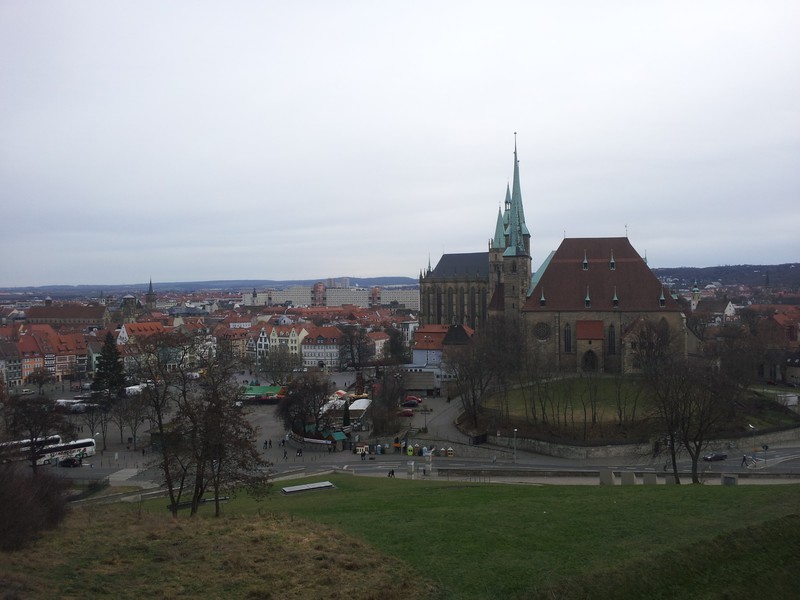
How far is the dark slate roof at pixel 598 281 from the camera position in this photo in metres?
64.4

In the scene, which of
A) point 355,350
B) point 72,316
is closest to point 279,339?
point 355,350

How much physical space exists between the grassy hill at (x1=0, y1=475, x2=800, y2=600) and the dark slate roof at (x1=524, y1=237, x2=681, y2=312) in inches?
1694

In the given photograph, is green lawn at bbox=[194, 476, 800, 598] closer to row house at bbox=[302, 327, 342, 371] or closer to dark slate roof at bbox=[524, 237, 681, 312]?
dark slate roof at bbox=[524, 237, 681, 312]

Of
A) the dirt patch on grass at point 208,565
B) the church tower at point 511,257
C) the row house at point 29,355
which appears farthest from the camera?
the row house at point 29,355

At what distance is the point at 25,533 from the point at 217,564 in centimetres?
565

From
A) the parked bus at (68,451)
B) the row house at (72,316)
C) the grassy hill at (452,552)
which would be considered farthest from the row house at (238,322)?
the grassy hill at (452,552)

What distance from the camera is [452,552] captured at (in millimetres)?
16938

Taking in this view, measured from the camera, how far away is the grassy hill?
1454 cm

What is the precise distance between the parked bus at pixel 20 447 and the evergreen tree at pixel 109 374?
18164mm

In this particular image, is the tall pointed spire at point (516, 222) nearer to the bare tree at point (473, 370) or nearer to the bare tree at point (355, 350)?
the bare tree at point (473, 370)

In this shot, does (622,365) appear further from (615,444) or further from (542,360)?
(615,444)

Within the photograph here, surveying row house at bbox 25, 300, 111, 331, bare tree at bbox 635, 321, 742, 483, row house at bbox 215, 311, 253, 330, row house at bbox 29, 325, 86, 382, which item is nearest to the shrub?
bare tree at bbox 635, 321, 742, 483

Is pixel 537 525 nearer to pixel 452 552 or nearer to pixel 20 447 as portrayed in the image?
pixel 452 552

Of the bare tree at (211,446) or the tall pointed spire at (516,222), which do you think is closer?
the bare tree at (211,446)
